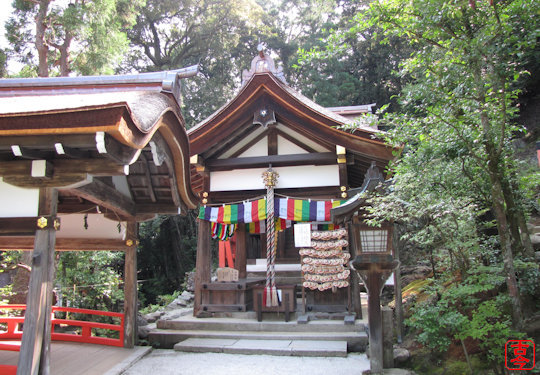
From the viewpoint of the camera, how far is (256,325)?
802 cm

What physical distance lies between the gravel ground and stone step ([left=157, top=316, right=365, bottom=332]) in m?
0.91

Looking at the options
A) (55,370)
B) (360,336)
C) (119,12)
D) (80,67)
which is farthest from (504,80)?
(119,12)

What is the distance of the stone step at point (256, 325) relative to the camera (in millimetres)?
7684

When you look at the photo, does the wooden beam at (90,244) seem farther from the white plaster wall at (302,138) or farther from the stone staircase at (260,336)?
the white plaster wall at (302,138)

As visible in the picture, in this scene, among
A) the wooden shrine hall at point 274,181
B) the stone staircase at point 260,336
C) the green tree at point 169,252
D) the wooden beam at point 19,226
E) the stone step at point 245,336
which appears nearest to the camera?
the wooden beam at point 19,226

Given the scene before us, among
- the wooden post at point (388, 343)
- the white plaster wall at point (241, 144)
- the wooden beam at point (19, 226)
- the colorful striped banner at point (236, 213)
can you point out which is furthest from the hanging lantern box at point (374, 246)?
the white plaster wall at point (241, 144)

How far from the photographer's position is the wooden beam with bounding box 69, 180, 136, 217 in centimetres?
482

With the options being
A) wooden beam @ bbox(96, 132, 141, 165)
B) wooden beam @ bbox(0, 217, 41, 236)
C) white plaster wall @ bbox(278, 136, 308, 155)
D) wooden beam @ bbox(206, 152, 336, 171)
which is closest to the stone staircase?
wooden beam @ bbox(206, 152, 336, 171)

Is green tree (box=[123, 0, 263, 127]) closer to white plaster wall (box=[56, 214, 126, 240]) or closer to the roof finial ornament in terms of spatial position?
the roof finial ornament

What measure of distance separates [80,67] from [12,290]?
8557mm

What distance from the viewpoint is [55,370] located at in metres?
5.68

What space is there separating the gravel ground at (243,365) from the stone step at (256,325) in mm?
909

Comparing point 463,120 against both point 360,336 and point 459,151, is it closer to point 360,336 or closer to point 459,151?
point 459,151

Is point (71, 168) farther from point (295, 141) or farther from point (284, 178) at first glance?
point (295, 141)
